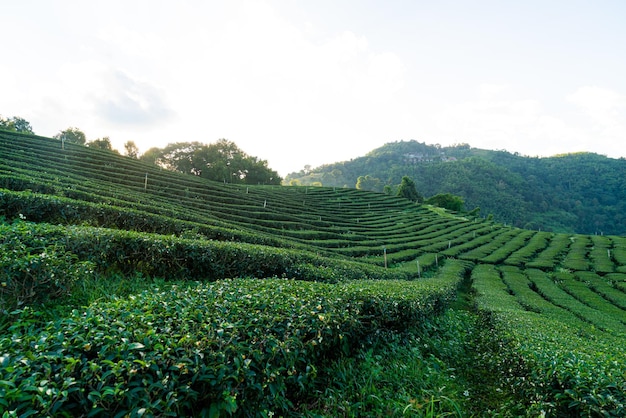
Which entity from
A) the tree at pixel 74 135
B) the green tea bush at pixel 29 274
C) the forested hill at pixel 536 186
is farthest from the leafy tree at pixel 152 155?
the green tea bush at pixel 29 274

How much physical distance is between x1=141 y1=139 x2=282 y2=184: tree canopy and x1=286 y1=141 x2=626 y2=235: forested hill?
100 feet

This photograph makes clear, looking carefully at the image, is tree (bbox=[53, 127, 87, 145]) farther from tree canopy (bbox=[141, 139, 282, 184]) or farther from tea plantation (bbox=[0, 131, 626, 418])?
tea plantation (bbox=[0, 131, 626, 418])

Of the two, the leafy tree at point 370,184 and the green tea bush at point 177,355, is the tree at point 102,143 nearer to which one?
the green tea bush at point 177,355

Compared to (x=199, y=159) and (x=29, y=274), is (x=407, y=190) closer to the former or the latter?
(x=199, y=159)

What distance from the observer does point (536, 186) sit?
110438mm

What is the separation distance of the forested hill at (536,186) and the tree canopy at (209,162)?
100 feet

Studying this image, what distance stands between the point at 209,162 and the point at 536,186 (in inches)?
4342

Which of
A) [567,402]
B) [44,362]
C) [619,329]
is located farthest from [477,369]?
[619,329]

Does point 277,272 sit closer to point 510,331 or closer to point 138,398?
point 510,331

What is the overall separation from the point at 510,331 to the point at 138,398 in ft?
27.2

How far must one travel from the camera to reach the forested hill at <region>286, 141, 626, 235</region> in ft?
294

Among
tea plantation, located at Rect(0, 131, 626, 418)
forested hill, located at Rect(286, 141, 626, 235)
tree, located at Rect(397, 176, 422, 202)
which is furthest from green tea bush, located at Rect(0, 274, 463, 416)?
forested hill, located at Rect(286, 141, 626, 235)

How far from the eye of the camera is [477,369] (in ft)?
22.7

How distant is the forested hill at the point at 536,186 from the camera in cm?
8950
